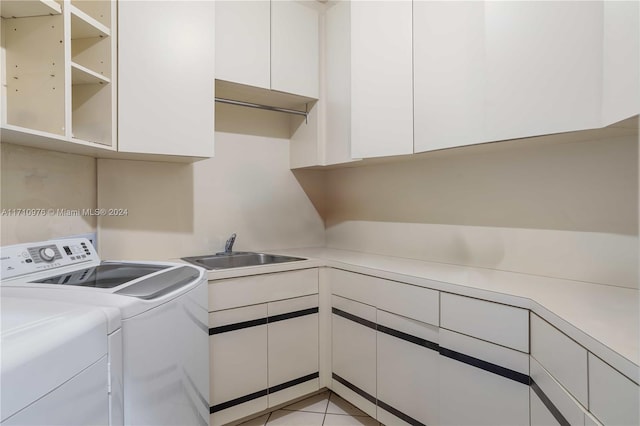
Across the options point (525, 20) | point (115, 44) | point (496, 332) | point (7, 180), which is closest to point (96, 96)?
point (115, 44)

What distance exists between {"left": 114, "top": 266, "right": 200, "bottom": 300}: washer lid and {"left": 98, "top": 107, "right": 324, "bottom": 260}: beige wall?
66 centimetres

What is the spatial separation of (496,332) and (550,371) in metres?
0.24

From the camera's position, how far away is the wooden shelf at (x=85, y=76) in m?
1.37

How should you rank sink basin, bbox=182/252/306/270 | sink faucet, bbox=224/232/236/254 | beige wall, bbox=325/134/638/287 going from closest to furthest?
beige wall, bbox=325/134/638/287, sink basin, bbox=182/252/306/270, sink faucet, bbox=224/232/236/254

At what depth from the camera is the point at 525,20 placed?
1281 mm

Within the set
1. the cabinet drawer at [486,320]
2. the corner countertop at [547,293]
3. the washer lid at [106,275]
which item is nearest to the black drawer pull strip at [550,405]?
the cabinet drawer at [486,320]

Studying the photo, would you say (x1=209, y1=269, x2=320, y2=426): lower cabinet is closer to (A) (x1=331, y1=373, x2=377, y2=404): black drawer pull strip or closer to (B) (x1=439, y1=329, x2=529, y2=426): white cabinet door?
(A) (x1=331, y1=373, x2=377, y2=404): black drawer pull strip

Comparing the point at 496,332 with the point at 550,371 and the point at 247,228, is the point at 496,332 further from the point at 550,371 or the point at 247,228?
the point at 247,228

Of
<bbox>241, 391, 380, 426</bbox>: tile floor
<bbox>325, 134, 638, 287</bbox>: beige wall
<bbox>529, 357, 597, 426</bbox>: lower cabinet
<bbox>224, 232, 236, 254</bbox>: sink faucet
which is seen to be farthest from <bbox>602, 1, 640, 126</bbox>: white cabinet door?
<bbox>224, 232, 236, 254</bbox>: sink faucet

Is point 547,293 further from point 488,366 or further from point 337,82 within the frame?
point 337,82

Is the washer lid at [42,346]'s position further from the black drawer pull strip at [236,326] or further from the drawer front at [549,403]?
the drawer front at [549,403]

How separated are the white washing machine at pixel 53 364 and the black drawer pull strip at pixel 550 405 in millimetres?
1176

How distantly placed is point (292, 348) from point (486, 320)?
1100 millimetres

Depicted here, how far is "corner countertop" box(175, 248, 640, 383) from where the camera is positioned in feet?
2.64
